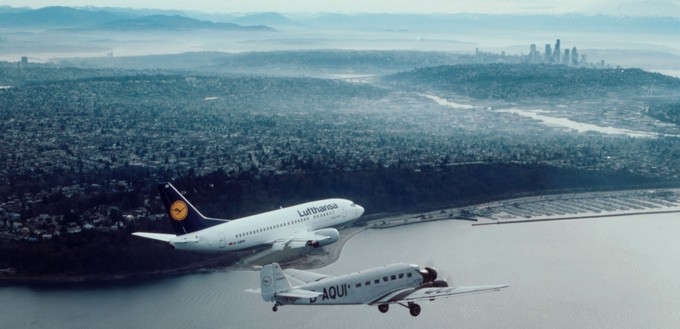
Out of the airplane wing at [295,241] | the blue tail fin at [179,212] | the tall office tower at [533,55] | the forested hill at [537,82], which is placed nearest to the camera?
the blue tail fin at [179,212]

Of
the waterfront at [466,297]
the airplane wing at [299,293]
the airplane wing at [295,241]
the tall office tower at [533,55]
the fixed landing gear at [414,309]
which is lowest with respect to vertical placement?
the waterfront at [466,297]

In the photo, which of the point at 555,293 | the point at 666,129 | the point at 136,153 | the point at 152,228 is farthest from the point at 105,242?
the point at 666,129

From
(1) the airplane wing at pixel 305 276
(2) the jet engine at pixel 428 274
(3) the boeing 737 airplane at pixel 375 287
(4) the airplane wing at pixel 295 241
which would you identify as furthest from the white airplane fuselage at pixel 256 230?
(2) the jet engine at pixel 428 274

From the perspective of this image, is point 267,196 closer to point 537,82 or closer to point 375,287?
point 375,287

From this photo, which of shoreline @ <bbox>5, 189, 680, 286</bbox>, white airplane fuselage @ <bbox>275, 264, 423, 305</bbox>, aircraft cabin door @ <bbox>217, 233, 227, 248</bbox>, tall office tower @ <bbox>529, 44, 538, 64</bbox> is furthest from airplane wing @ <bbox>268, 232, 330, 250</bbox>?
tall office tower @ <bbox>529, 44, 538, 64</bbox>

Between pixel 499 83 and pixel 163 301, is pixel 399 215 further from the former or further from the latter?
pixel 499 83

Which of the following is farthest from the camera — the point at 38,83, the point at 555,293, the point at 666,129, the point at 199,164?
the point at 38,83

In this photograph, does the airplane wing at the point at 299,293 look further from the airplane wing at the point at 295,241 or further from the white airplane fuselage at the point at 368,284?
the airplane wing at the point at 295,241
